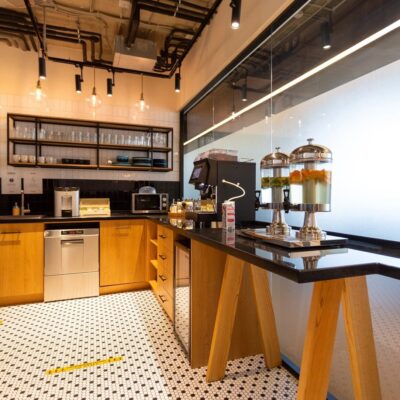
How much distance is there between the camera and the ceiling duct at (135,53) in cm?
335

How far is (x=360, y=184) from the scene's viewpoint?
62.1 inches

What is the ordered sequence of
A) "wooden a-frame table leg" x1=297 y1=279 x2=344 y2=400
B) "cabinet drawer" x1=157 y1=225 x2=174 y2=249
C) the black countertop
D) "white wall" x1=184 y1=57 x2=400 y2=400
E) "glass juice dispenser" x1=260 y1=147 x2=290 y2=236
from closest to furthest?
the black countertop → "wooden a-frame table leg" x1=297 y1=279 x2=344 y2=400 → "white wall" x1=184 y1=57 x2=400 y2=400 → "glass juice dispenser" x1=260 y1=147 x2=290 y2=236 → "cabinet drawer" x1=157 y1=225 x2=174 y2=249

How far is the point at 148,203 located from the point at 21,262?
5.22 feet

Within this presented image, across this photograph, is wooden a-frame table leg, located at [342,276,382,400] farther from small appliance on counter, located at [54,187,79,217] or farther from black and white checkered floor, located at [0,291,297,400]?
small appliance on counter, located at [54,187,79,217]

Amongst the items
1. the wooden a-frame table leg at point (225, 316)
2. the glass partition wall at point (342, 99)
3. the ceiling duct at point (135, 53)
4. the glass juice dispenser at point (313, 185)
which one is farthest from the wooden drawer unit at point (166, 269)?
the ceiling duct at point (135, 53)

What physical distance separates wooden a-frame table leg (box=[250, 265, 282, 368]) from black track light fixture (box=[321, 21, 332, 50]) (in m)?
1.48

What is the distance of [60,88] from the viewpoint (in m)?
3.92

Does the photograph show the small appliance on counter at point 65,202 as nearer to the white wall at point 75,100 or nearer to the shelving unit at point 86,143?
the shelving unit at point 86,143

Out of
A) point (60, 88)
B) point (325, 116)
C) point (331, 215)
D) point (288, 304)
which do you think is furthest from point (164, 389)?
point (60, 88)

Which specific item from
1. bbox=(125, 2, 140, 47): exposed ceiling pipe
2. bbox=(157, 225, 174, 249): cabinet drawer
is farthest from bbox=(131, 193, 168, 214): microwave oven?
bbox=(125, 2, 140, 47): exposed ceiling pipe

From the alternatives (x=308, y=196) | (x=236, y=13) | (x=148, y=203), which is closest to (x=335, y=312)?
(x=308, y=196)

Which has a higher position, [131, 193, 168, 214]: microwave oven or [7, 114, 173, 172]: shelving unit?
[7, 114, 173, 172]: shelving unit

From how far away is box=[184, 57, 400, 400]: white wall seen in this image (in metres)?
1.37

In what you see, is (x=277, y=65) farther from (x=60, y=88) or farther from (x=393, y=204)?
(x=60, y=88)
